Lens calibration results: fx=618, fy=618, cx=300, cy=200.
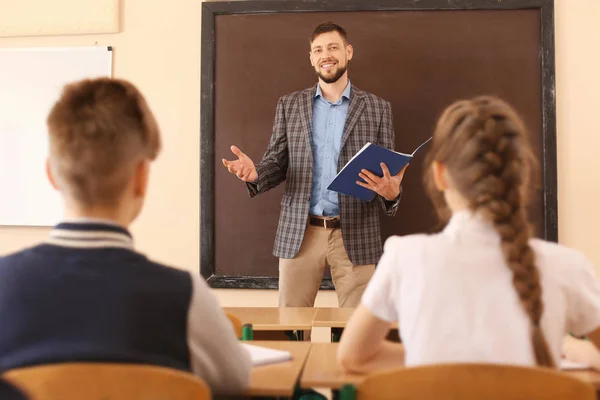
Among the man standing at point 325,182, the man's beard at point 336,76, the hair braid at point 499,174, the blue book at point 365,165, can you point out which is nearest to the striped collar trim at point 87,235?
the hair braid at point 499,174

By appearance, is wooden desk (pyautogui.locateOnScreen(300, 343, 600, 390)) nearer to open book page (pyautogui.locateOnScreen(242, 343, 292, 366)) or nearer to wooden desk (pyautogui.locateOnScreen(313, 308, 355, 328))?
open book page (pyautogui.locateOnScreen(242, 343, 292, 366))

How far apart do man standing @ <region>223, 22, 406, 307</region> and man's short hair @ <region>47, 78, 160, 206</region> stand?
1914 mm

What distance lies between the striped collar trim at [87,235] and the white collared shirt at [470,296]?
0.54 metres

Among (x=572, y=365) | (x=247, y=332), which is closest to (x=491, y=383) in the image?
(x=572, y=365)

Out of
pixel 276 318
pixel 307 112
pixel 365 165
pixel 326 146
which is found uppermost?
pixel 307 112

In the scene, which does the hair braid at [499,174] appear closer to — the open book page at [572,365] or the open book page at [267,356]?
the open book page at [572,365]

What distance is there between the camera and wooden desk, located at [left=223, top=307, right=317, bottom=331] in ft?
7.17

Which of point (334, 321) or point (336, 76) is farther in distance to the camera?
point (336, 76)

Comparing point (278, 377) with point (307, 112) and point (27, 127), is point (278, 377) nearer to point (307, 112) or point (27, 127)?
point (307, 112)

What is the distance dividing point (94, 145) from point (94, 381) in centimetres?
48

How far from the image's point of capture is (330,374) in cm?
142

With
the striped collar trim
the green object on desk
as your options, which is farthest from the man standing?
the striped collar trim

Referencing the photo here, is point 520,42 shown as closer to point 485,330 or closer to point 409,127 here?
point 409,127

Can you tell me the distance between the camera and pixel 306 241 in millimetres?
3293
